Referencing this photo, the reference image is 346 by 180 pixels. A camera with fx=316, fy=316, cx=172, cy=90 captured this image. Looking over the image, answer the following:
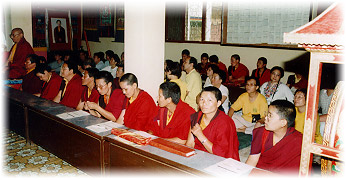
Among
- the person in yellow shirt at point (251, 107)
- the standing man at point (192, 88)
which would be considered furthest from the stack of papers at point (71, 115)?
the person in yellow shirt at point (251, 107)

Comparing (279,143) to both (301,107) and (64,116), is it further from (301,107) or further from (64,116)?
(64,116)

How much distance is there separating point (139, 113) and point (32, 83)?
2.92 m

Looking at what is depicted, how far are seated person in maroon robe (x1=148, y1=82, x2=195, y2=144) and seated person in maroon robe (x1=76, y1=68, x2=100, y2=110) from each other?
4.87 feet

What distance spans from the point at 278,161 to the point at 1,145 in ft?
11.8

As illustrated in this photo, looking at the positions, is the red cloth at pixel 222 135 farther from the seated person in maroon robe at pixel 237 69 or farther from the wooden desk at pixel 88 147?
the seated person in maroon robe at pixel 237 69

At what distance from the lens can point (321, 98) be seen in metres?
4.81

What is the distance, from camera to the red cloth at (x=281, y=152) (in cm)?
272

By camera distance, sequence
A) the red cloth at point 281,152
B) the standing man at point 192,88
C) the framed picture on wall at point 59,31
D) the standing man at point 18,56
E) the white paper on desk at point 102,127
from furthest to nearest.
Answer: the framed picture on wall at point 59,31 → the standing man at point 18,56 → the standing man at point 192,88 → the white paper on desk at point 102,127 → the red cloth at point 281,152

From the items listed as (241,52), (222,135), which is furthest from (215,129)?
(241,52)

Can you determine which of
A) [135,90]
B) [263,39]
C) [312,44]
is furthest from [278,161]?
[263,39]

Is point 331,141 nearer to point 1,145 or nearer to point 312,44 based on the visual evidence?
point 312,44

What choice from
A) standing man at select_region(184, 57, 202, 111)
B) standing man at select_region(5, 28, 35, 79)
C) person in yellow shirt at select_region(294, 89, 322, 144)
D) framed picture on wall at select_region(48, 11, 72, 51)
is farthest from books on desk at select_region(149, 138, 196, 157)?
framed picture on wall at select_region(48, 11, 72, 51)

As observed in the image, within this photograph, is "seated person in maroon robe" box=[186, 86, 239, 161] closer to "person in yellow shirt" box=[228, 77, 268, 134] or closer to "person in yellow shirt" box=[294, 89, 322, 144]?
"person in yellow shirt" box=[294, 89, 322, 144]

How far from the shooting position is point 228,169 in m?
2.25
